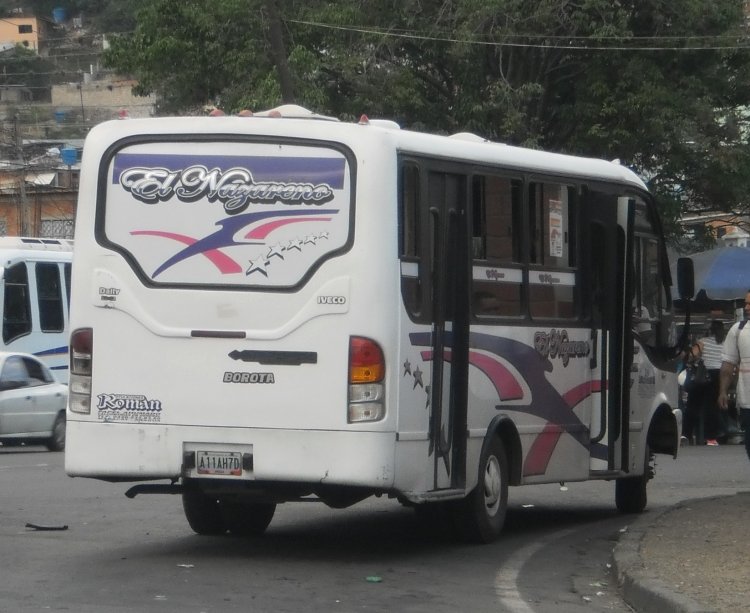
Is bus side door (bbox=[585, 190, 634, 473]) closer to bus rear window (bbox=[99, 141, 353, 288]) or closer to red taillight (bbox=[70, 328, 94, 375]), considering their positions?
bus rear window (bbox=[99, 141, 353, 288])

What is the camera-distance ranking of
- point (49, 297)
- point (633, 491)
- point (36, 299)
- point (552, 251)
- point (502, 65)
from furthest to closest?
point (502, 65) < point (49, 297) < point (36, 299) < point (633, 491) < point (552, 251)

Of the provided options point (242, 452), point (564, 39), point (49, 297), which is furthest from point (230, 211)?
point (564, 39)

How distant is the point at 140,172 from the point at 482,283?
252 cm

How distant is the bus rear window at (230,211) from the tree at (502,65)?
19514 millimetres

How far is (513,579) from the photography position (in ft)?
31.9

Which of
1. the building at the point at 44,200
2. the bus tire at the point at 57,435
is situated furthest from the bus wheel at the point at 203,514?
the building at the point at 44,200

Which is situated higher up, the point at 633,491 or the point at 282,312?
the point at 282,312

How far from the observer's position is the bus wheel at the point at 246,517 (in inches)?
451

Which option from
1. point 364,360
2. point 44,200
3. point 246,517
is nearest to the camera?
point 364,360

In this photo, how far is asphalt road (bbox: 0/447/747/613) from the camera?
857cm

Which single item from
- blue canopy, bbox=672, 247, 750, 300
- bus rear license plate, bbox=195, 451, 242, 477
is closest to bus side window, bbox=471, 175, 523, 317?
bus rear license plate, bbox=195, 451, 242, 477

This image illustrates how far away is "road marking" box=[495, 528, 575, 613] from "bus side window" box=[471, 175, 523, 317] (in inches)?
66.4

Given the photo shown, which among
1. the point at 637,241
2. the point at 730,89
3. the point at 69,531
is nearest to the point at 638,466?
the point at 637,241

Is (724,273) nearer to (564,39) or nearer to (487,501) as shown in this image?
(564,39)
